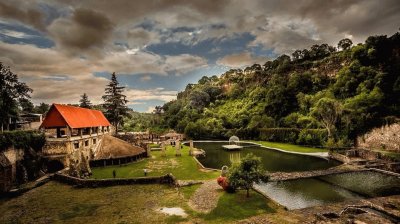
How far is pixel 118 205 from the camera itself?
20.1 metres

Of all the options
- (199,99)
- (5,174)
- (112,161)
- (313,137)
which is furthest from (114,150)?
(199,99)

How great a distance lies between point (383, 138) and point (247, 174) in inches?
1220

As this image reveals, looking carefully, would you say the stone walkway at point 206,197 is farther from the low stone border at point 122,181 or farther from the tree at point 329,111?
the tree at point 329,111

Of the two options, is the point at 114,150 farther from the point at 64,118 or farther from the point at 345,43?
the point at 345,43

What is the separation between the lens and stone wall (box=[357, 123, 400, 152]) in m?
37.1

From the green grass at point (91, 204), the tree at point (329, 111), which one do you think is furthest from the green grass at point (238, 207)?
the tree at point (329, 111)

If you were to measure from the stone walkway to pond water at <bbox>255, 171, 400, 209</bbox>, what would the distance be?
4.69m

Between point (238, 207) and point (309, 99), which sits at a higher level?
point (309, 99)

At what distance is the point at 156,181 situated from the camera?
85.7 ft

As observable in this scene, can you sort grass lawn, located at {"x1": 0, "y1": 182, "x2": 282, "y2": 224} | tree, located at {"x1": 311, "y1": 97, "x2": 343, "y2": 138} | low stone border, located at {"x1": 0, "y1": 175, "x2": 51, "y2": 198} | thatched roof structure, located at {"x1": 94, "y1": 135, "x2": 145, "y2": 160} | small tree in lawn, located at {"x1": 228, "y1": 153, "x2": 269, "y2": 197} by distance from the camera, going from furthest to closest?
tree, located at {"x1": 311, "y1": 97, "x2": 343, "y2": 138}
thatched roof structure, located at {"x1": 94, "y1": 135, "x2": 145, "y2": 160}
low stone border, located at {"x1": 0, "y1": 175, "x2": 51, "y2": 198}
small tree in lawn, located at {"x1": 228, "y1": 153, "x2": 269, "y2": 197}
grass lawn, located at {"x1": 0, "y1": 182, "x2": 282, "y2": 224}

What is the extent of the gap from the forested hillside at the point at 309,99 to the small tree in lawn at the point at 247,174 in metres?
28.8

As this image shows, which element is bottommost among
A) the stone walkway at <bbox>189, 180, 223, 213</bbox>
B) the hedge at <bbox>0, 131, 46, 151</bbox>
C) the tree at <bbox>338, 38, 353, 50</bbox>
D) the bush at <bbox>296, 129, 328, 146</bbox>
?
the stone walkway at <bbox>189, 180, 223, 213</bbox>

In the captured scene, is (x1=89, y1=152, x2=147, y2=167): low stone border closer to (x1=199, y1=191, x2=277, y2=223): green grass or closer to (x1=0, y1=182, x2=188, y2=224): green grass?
(x1=0, y1=182, x2=188, y2=224): green grass

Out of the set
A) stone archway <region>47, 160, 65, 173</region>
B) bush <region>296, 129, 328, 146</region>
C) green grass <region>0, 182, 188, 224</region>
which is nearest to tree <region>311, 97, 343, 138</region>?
bush <region>296, 129, 328, 146</region>
